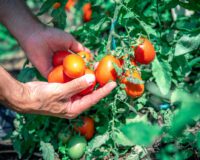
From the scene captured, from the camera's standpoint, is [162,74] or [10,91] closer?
[10,91]

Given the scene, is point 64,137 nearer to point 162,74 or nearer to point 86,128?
point 86,128

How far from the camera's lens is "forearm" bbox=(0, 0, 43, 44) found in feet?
6.83

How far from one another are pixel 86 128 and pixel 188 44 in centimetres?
66

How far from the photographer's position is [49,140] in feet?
6.89

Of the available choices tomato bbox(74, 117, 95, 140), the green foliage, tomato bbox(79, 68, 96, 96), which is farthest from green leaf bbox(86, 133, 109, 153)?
tomato bbox(79, 68, 96, 96)

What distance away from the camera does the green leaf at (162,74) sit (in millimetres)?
1928

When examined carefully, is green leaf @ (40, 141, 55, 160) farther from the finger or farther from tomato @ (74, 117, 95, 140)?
the finger

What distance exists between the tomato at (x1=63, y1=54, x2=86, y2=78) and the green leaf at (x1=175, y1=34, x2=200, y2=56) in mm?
449

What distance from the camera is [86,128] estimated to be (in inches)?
82.4

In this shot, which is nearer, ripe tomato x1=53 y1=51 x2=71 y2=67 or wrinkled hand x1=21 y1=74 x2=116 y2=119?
wrinkled hand x1=21 y1=74 x2=116 y2=119

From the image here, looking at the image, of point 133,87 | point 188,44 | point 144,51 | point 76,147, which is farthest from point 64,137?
point 188,44

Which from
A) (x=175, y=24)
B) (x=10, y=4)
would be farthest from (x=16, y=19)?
(x=175, y=24)

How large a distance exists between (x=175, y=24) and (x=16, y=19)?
946 millimetres

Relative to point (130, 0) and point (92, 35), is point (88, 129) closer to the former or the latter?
point (92, 35)
